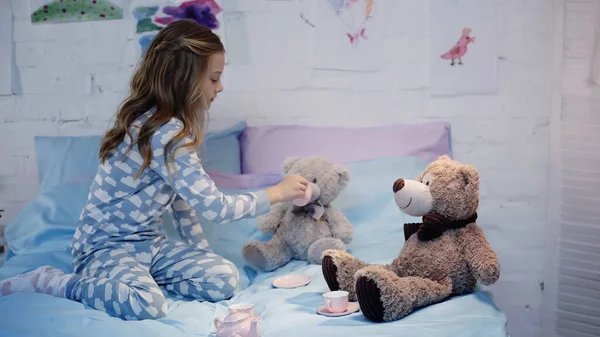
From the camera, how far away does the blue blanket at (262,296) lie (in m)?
1.57

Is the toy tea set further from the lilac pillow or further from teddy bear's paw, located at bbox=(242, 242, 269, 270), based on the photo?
the lilac pillow

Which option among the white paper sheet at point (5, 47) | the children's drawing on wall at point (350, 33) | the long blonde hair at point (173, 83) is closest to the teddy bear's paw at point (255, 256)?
the long blonde hair at point (173, 83)

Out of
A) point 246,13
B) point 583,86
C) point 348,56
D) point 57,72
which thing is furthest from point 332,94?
point 57,72

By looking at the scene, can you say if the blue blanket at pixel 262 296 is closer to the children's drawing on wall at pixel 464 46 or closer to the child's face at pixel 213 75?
the children's drawing on wall at pixel 464 46

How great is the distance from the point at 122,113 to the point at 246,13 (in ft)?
2.83

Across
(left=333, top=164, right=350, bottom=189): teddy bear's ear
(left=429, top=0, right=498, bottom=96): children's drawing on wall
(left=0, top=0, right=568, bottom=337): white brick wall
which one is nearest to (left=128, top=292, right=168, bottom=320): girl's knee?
(left=333, top=164, right=350, bottom=189): teddy bear's ear

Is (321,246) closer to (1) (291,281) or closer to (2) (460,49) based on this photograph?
(1) (291,281)

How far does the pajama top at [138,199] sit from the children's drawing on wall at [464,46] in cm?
94

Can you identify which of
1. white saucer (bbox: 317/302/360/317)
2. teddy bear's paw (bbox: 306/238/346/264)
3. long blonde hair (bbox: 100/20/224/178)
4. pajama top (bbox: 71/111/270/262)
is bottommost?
white saucer (bbox: 317/302/360/317)

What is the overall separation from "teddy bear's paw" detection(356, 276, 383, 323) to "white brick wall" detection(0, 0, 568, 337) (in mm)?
1145

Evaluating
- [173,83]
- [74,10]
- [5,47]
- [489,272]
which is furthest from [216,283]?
[5,47]

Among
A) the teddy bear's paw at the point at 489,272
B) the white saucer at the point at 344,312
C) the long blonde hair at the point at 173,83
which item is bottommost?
the white saucer at the point at 344,312

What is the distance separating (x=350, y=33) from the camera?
2.66 meters

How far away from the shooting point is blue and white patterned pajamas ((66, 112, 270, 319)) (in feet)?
6.45
